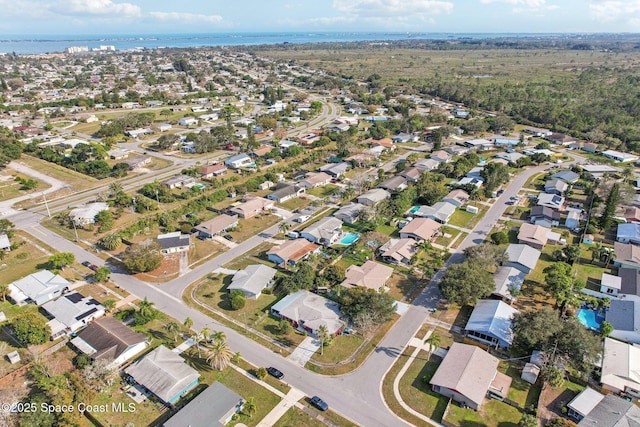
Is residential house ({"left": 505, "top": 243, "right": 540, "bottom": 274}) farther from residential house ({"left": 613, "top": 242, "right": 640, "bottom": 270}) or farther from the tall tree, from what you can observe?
the tall tree

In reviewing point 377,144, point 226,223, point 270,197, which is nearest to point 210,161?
point 270,197

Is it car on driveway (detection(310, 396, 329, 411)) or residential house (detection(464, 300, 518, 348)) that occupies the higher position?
residential house (detection(464, 300, 518, 348))

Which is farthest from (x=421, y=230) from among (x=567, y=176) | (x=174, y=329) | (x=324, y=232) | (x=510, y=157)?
(x=510, y=157)

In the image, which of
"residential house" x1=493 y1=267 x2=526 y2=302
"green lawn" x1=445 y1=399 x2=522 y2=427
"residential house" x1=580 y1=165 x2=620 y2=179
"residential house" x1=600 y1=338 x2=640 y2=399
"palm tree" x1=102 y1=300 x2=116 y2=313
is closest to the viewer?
"green lawn" x1=445 y1=399 x2=522 y2=427

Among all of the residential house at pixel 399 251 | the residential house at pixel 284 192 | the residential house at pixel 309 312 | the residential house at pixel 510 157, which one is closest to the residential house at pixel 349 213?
the residential house at pixel 399 251

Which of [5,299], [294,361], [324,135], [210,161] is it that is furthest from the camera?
[324,135]

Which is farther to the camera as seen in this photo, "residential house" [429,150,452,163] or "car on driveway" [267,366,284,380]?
"residential house" [429,150,452,163]

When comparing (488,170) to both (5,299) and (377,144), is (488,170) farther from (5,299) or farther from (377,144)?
(5,299)

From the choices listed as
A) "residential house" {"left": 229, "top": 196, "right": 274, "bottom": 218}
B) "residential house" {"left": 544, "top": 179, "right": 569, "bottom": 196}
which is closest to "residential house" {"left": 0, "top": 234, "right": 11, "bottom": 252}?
"residential house" {"left": 229, "top": 196, "right": 274, "bottom": 218}
